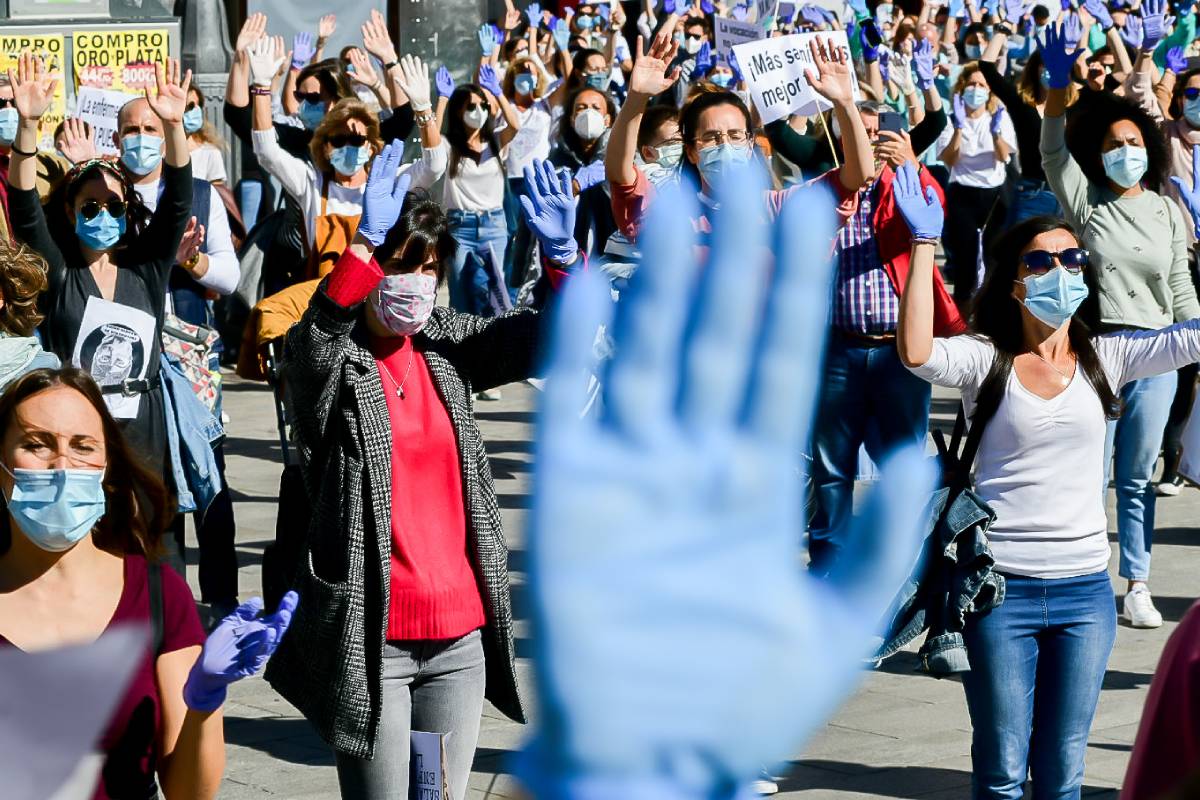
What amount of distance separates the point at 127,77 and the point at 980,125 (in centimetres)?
608

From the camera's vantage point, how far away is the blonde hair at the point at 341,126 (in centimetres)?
778

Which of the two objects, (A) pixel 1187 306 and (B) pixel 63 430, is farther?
(A) pixel 1187 306

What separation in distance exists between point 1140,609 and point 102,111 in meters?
5.16

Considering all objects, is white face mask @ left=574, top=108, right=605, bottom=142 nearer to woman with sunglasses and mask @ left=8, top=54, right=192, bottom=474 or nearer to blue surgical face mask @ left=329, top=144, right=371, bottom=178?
blue surgical face mask @ left=329, top=144, right=371, bottom=178

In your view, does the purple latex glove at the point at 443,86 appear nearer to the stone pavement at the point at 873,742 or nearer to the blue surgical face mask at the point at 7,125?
the blue surgical face mask at the point at 7,125

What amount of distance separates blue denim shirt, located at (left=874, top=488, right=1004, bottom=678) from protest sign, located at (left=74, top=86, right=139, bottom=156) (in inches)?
219

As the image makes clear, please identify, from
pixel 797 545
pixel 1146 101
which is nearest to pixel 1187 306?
pixel 1146 101

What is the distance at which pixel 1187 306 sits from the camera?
24.2 ft

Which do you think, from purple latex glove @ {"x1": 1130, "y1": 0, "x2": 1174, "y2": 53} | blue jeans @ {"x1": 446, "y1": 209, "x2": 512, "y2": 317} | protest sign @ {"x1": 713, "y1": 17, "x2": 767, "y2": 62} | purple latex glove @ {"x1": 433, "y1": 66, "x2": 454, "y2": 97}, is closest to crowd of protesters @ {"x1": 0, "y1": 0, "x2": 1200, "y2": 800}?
blue jeans @ {"x1": 446, "y1": 209, "x2": 512, "y2": 317}

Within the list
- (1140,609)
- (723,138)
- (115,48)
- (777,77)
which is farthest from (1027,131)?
(115,48)

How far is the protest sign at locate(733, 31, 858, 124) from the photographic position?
887 cm

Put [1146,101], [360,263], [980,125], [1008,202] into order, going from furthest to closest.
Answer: [980,125] → [1008,202] → [1146,101] → [360,263]

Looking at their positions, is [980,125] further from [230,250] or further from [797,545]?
[797,545]

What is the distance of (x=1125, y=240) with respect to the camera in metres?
7.27
